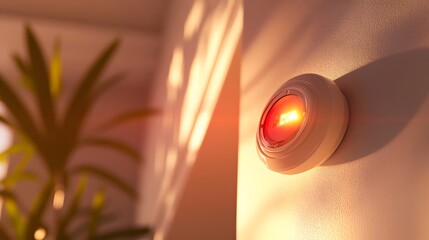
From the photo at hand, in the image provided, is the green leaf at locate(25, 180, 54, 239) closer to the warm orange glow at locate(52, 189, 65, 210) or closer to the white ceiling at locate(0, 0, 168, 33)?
the warm orange glow at locate(52, 189, 65, 210)

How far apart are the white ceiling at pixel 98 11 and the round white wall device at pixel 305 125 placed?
190 cm

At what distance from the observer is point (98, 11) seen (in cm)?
227

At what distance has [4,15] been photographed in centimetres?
225

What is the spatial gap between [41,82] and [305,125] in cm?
116

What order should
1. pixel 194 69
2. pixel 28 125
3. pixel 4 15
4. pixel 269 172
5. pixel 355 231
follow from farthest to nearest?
pixel 4 15
pixel 28 125
pixel 194 69
pixel 269 172
pixel 355 231

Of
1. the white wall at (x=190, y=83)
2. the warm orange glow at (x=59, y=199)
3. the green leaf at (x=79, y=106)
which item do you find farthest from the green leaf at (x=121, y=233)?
the green leaf at (x=79, y=106)

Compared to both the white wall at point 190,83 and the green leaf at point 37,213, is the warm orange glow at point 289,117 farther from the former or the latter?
the green leaf at point 37,213

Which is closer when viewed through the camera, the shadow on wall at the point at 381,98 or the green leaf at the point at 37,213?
the shadow on wall at the point at 381,98

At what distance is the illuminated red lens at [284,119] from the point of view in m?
0.38

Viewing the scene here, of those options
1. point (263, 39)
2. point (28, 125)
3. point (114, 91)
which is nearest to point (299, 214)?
point (263, 39)

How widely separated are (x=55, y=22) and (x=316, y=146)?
2.20 metres

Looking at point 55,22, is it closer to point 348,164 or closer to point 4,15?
point 4,15

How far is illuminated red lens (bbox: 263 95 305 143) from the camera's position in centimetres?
38

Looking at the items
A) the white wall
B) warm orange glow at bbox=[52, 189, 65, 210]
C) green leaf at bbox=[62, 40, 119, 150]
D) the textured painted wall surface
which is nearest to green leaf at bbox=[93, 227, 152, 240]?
the white wall
